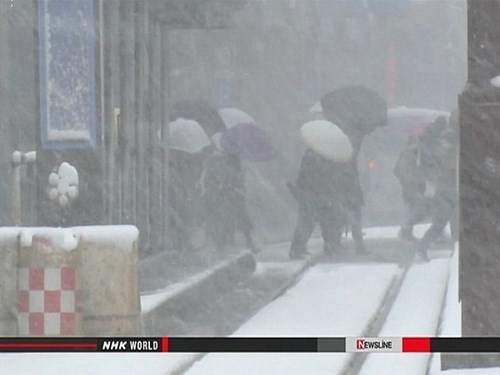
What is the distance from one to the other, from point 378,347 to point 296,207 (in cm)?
118

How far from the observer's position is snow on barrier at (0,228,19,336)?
20.1 feet

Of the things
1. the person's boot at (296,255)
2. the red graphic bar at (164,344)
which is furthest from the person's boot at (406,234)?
the red graphic bar at (164,344)

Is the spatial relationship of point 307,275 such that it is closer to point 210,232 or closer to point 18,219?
point 210,232

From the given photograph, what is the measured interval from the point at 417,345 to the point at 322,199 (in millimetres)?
1217

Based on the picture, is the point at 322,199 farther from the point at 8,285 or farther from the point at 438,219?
the point at 8,285

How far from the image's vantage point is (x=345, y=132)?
212 inches

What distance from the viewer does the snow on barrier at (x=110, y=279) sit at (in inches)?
248

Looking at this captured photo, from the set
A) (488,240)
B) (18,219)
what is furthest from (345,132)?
(18,219)

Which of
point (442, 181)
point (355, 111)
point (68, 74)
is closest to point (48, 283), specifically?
point (68, 74)

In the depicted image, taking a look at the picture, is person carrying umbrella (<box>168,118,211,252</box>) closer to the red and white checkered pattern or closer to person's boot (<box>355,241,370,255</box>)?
the red and white checkered pattern

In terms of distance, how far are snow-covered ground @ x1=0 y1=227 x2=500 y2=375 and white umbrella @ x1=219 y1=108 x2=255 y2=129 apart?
1.68ft

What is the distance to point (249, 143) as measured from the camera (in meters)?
5.46

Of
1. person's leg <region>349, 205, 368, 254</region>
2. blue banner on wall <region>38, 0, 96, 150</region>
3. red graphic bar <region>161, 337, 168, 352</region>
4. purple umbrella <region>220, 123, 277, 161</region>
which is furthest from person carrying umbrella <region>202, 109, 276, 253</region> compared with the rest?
red graphic bar <region>161, 337, 168, 352</region>

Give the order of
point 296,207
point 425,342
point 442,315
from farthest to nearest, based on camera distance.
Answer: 1. point 442,315
2. point 296,207
3. point 425,342
